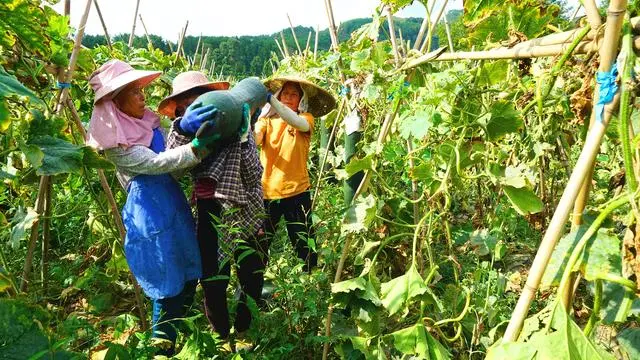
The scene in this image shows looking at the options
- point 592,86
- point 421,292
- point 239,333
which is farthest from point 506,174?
point 239,333

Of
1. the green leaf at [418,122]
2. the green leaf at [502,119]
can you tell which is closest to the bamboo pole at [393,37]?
the green leaf at [418,122]

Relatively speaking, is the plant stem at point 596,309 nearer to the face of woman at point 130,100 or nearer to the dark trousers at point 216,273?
the dark trousers at point 216,273

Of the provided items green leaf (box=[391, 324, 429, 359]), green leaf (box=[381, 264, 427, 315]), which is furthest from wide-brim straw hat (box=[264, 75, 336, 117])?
green leaf (box=[391, 324, 429, 359])

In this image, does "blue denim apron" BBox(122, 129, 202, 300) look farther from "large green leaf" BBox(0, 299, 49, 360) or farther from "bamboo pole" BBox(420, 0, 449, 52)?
"bamboo pole" BBox(420, 0, 449, 52)

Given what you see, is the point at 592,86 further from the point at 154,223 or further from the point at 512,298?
the point at 154,223

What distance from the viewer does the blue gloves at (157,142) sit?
1959 millimetres

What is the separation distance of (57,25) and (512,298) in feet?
6.92

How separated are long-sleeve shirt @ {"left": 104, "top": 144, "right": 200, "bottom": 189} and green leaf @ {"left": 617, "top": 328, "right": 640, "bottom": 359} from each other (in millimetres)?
1409

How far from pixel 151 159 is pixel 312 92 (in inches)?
49.8

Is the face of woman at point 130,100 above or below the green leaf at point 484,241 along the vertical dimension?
above

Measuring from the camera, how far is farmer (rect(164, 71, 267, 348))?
1940 mm

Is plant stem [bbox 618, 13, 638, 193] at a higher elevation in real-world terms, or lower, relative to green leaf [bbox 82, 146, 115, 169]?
higher

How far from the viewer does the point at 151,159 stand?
180 centimetres

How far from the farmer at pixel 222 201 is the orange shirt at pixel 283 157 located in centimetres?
65
